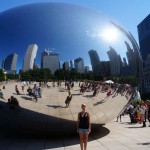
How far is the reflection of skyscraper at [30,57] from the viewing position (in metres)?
9.37

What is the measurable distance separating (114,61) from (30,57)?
258 centimetres

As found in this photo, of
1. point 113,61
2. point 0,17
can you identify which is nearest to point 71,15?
A: point 113,61

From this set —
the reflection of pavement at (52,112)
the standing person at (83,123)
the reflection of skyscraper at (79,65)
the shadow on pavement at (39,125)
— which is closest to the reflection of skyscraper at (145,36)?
the shadow on pavement at (39,125)

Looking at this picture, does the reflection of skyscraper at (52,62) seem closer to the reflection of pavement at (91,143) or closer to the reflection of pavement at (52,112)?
the reflection of pavement at (52,112)

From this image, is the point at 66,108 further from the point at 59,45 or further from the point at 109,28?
the point at 109,28

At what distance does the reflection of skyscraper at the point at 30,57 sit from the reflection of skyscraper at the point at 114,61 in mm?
2184

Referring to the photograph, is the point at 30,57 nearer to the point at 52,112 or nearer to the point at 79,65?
the point at 79,65

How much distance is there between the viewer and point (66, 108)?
9.23 meters

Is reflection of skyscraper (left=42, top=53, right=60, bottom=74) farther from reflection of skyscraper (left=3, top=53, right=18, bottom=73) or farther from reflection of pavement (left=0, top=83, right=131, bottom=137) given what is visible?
reflection of skyscraper (left=3, top=53, right=18, bottom=73)

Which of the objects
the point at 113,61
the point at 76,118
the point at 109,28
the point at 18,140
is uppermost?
the point at 109,28

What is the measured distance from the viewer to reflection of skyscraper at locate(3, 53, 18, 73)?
955cm

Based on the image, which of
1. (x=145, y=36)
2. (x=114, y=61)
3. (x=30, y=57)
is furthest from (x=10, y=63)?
(x=145, y=36)

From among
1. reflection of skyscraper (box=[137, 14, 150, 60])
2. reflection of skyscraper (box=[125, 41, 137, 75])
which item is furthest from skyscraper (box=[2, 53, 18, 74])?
reflection of skyscraper (box=[137, 14, 150, 60])

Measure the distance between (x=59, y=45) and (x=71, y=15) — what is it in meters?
1.18
